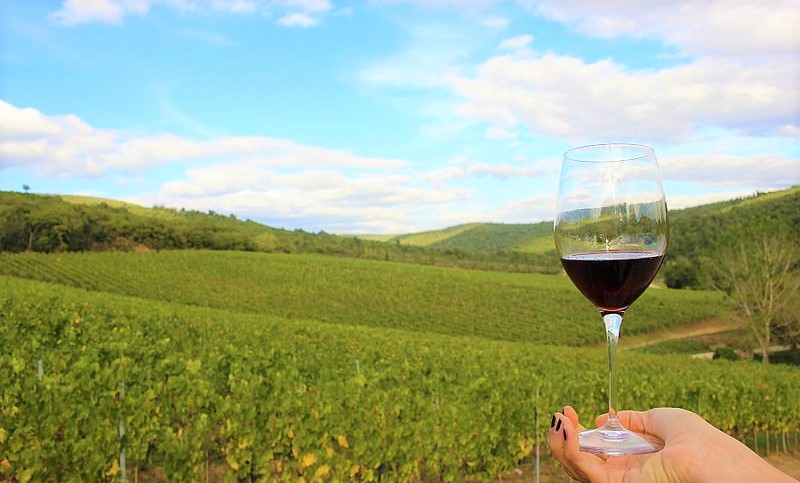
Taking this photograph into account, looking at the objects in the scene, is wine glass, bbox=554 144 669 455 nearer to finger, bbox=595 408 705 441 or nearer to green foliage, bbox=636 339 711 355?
finger, bbox=595 408 705 441

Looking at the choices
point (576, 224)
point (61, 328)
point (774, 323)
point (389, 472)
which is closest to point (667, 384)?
point (389, 472)

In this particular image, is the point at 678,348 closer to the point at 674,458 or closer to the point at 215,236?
the point at 674,458

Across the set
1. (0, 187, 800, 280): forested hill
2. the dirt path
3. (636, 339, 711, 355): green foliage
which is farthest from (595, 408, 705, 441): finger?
the dirt path

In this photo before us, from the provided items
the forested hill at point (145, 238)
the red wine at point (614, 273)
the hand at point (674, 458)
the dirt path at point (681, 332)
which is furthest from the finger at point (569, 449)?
the forested hill at point (145, 238)

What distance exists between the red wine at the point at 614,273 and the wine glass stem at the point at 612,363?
0.16 feet

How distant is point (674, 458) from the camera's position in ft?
3.94

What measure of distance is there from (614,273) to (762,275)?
1576 inches

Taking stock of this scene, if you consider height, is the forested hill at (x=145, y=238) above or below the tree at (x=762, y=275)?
above

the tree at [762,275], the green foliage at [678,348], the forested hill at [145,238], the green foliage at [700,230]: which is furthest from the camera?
the green foliage at [700,230]

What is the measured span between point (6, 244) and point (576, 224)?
66050 mm

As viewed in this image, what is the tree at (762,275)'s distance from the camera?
35000mm

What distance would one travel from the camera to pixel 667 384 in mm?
11570

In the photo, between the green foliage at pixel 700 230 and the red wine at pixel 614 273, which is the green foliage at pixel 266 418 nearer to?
the red wine at pixel 614 273

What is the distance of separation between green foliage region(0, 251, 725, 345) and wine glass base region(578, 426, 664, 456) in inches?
1682
